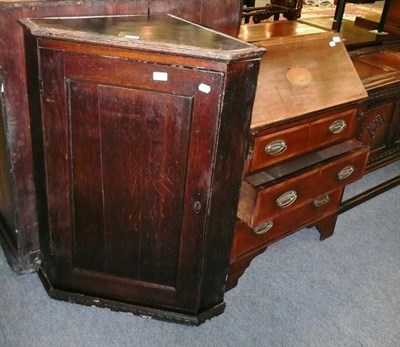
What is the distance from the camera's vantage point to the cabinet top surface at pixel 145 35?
1373 mm

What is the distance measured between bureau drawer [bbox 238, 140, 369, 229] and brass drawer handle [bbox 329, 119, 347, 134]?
8 centimetres

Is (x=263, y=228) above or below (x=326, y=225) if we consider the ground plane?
above

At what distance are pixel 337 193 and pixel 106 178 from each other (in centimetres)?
121

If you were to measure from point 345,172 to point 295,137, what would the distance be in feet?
1.20

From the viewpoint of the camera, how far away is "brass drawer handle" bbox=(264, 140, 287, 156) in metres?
1.82

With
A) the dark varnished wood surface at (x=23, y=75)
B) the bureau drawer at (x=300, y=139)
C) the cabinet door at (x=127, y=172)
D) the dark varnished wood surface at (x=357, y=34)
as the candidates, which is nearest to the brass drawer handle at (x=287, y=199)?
the bureau drawer at (x=300, y=139)

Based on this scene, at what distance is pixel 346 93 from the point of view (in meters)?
2.06

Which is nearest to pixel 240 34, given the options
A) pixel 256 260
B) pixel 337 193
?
pixel 337 193

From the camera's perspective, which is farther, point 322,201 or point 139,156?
point 322,201

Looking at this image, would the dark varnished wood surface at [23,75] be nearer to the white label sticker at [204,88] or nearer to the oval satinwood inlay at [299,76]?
the oval satinwood inlay at [299,76]

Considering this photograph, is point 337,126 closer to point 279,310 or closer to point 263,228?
point 263,228

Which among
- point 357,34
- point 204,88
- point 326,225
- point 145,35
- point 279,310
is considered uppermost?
point 145,35

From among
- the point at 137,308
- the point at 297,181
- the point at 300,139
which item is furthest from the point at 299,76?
the point at 137,308

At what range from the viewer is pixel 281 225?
84.3 inches
